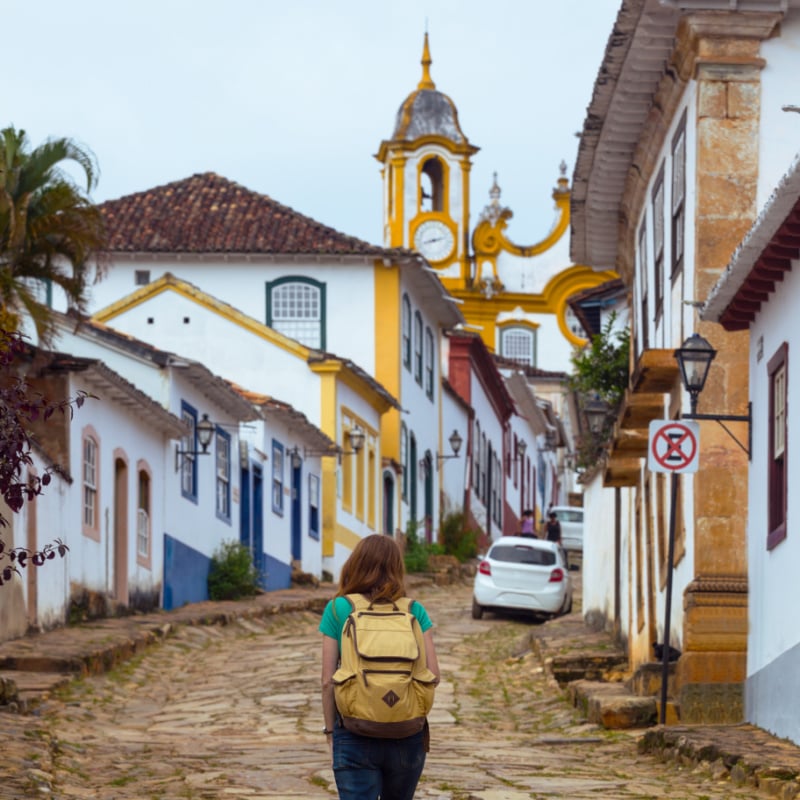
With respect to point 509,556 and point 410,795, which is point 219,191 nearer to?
point 509,556

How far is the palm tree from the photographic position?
23547 millimetres

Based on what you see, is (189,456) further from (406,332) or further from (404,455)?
(404,455)

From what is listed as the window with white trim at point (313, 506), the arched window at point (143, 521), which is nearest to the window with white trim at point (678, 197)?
the arched window at point (143, 521)

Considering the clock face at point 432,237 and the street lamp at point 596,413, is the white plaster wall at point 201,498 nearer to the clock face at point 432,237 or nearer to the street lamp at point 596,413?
the street lamp at point 596,413

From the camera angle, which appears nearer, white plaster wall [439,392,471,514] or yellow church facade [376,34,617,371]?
white plaster wall [439,392,471,514]

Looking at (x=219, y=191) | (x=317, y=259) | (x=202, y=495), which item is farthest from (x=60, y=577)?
(x=219, y=191)

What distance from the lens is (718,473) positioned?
15.7 m

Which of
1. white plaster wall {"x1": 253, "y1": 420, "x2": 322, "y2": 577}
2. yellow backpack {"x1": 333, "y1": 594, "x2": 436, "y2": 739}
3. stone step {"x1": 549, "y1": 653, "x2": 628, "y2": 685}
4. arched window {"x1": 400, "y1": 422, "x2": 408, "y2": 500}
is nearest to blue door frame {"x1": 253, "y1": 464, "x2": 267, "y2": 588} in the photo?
white plaster wall {"x1": 253, "y1": 420, "x2": 322, "y2": 577}

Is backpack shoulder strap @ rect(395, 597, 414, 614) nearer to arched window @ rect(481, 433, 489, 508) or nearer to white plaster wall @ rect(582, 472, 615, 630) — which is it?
white plaster wall @ rect(582, 472, 615, 630)

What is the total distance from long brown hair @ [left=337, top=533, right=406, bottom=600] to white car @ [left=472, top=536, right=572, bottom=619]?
20772mm

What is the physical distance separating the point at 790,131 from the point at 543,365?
61.4 meters

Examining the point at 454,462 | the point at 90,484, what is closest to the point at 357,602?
the point at 90,484

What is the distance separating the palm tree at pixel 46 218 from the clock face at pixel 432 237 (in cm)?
5080

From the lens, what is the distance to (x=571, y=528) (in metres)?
48.5
